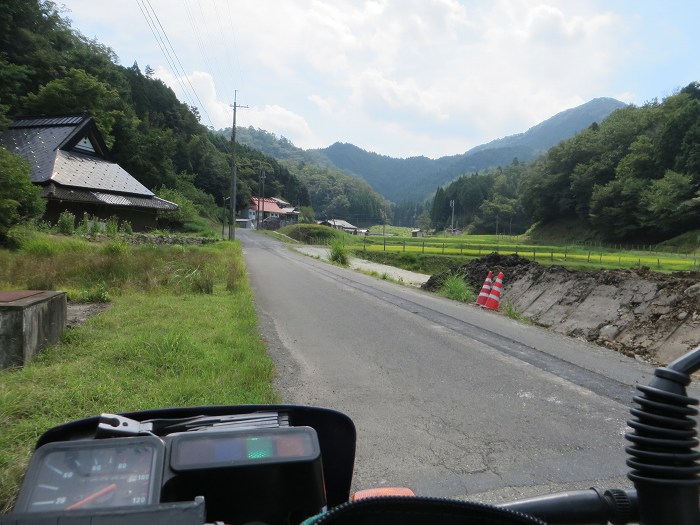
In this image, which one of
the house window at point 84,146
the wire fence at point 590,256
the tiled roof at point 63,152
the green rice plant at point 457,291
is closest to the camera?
the green rice plant at point 457,291

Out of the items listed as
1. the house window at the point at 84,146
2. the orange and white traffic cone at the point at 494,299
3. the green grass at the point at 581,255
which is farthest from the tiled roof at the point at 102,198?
A: the orange and white traffic cone at the point at 494,299

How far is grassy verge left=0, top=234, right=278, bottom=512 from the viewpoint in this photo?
3.96 meters

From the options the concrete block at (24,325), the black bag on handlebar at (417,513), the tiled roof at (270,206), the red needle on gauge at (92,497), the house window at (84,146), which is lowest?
the concrete block at (24,325)

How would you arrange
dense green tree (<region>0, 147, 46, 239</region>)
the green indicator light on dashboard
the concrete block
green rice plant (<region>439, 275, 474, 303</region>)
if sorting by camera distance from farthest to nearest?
dense green tree (<region>0, 147, 46, 239</region>), green rice plant (<region>439, 275, 474, 303</region>), the concrete block, the green indicator light on dashboard

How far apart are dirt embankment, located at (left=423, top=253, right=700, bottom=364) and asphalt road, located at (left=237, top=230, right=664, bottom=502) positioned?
0.84 m

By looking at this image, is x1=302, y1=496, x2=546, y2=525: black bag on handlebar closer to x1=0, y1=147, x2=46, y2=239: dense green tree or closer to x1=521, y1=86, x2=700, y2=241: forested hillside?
x1=0, y1=147, x2=46, y2=239: dense green tree

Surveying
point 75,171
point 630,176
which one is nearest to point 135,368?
point 75,171

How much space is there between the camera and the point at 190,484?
1.08 m

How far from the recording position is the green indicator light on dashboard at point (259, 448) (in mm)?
1108

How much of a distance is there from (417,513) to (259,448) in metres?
0.45

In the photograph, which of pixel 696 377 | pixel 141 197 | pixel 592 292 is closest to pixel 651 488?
pixel 696 377

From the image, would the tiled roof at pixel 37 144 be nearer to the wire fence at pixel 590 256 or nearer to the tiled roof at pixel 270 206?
the wire fence at pixel 590 256

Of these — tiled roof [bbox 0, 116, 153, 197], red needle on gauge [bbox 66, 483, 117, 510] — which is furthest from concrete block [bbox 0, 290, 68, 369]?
tiled roof [bbox 0, 116, 153, 197]

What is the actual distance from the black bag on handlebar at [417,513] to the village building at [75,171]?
30.4 m
